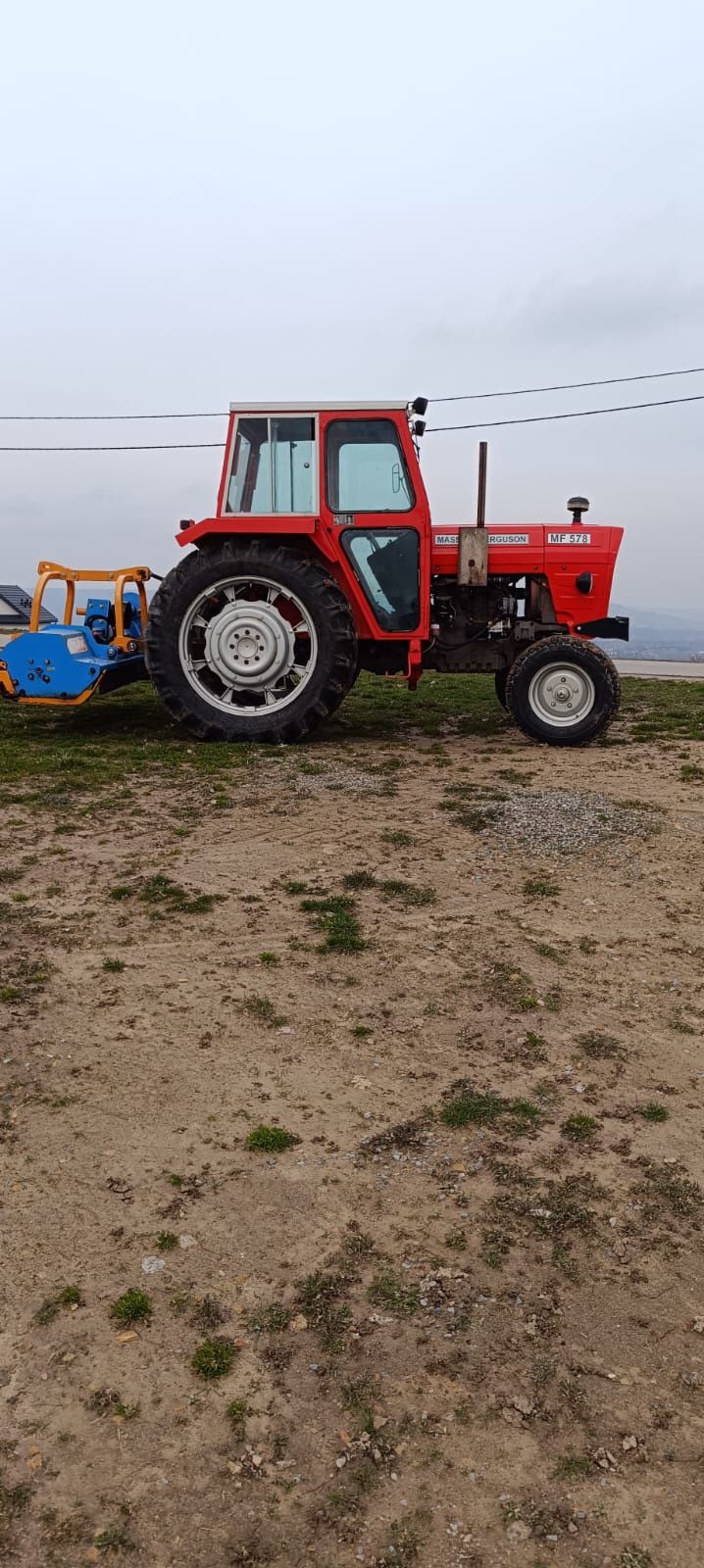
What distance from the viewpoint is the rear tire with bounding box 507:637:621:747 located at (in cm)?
899

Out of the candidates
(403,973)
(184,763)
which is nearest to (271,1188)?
(403,973)

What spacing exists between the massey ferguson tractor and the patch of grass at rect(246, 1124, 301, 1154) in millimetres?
5970

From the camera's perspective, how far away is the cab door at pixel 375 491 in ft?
29.0

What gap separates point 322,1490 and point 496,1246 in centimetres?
85

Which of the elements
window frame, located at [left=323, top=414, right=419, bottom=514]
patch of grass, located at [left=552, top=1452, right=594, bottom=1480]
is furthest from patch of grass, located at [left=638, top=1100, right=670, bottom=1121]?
window frame, located at [left=323, top=414, right=419, bottom=514]

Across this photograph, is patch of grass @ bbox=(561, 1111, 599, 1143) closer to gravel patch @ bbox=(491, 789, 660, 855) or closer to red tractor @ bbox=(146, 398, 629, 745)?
gravel patch @ bbox=(491, 789, 660, 855)

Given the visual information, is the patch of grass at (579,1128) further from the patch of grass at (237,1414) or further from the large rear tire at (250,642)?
the large rear tire at (250,642)

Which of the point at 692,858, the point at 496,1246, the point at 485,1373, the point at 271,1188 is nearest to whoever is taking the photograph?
the point at 485,1373

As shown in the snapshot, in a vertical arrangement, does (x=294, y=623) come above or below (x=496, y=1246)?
above

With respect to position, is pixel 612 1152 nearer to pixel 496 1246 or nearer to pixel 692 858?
pixel 496 1246

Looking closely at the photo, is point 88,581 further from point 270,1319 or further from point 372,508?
point 270,1319

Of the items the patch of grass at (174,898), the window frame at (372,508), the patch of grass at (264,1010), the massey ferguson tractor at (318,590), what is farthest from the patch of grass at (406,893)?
the window frame at (372,508)

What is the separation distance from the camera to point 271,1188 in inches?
119

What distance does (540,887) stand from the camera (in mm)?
5523
